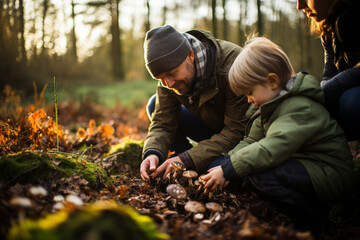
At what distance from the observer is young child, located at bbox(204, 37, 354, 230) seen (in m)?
2.04

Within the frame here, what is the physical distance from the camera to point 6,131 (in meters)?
3.14

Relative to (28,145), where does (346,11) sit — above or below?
above

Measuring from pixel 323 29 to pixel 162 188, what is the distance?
2.35 meters

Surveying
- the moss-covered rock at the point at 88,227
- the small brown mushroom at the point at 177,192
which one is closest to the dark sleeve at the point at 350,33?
the small brown mushroom at the point at 177,192

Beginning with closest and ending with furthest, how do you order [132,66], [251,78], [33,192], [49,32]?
[33,192] < [251,78] < [49,32] < [132,66]

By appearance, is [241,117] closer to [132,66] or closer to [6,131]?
[6,131]

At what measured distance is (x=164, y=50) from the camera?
2918mm

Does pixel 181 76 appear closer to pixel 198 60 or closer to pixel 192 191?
pixel 198 60

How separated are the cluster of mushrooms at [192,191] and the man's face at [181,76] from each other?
1.02m

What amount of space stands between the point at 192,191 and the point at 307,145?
1213mm

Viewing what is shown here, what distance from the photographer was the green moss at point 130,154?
3.82m

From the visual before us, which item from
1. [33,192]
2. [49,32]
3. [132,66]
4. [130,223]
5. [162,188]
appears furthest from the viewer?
[132,66]

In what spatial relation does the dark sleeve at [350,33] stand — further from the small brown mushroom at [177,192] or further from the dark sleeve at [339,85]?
the small brown mushroom at [177,192]

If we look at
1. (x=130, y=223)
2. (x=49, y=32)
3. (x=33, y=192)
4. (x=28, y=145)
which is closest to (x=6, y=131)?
(x=28, y=145)
